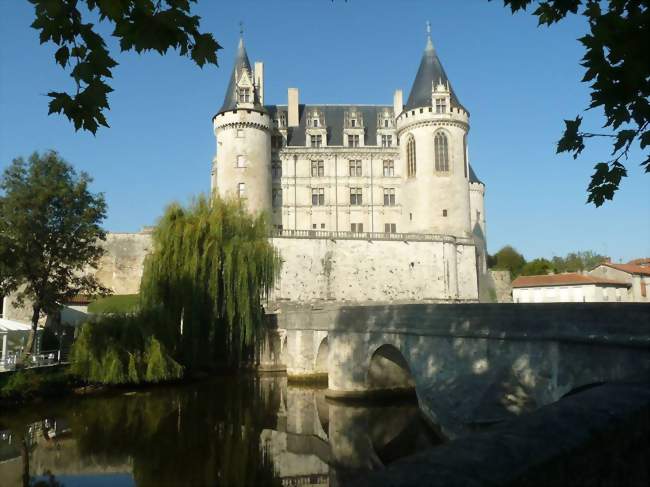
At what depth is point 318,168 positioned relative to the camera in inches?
1454

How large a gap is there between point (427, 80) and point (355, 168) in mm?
7536

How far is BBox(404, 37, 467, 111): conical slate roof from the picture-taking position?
34.2 meters

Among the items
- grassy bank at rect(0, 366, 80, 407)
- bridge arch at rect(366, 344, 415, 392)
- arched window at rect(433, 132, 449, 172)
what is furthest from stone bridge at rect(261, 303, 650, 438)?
arched window at rect(433, 132, 449, 172)

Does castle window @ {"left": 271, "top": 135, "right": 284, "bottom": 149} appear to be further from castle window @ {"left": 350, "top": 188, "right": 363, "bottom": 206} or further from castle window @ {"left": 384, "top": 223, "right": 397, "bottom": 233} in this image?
castle window @ {"left": 384, "top": 223, "right": 397, "bottom": 233}

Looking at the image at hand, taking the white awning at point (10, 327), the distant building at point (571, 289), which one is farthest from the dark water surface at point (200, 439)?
the distant building at point (571, 289)

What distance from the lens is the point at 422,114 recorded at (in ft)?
110

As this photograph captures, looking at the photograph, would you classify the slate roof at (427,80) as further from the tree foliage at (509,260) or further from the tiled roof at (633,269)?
the tree foliage at (509,260)

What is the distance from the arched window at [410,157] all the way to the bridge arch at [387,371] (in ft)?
61.9

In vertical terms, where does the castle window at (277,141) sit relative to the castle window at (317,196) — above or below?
above

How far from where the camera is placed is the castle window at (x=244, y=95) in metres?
33.7

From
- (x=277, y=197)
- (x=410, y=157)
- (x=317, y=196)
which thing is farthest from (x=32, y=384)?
(x=410, y=157)

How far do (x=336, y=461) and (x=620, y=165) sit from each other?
31.4 feet

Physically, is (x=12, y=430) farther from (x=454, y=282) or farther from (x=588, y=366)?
(x=454, y=282)

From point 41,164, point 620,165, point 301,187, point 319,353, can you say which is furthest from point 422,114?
point 620,165
